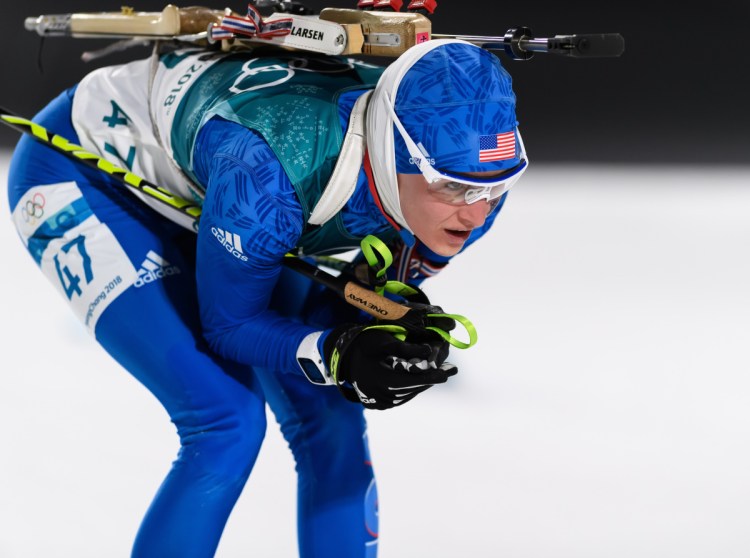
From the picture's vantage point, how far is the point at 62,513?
3016 millimetres

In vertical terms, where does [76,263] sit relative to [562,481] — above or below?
above

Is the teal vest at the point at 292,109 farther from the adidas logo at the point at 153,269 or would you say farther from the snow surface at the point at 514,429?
the snow surface at the point at 514,429

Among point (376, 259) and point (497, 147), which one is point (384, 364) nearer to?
point (376, 259)

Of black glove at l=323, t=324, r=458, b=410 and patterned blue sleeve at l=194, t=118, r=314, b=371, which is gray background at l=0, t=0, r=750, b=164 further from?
black glove at l=323, t=324, r=458, b=410

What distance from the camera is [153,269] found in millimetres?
2408

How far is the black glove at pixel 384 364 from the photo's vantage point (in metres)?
2.02

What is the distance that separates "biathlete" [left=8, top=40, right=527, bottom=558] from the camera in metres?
2.05

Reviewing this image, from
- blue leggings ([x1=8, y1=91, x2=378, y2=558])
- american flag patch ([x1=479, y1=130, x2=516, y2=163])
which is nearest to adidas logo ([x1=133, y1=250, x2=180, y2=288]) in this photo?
blue leggings ([x1=8, y1=91, x2=378, y2=558])

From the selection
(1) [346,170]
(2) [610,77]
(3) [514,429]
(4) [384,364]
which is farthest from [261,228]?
(2) [610,77]

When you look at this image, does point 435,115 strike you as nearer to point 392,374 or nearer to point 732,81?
point 392,374

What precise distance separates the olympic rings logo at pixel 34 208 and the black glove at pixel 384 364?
2.82ft

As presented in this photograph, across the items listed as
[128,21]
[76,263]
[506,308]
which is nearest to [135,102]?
[128,21]

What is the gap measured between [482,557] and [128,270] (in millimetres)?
1208

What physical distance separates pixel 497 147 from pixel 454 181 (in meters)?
0.10
